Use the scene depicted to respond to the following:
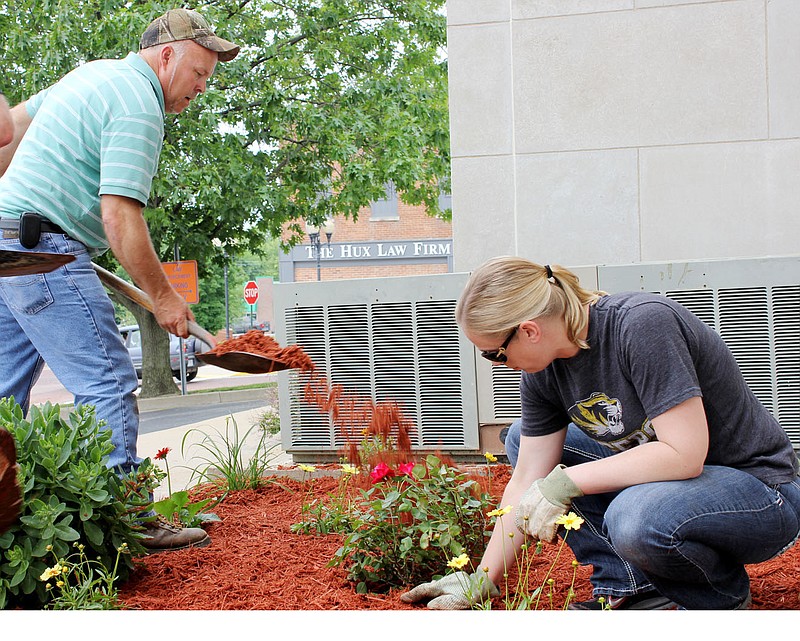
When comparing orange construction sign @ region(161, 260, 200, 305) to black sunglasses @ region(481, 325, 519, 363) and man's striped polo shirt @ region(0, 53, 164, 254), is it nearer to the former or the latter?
man's striped polo shirt @ region(0, 53, 164, 254)

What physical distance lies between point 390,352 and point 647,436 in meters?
2.47

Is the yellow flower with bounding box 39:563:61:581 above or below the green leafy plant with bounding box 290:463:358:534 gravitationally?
above

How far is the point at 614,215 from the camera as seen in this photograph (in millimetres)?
4875

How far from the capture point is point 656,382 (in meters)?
2.18

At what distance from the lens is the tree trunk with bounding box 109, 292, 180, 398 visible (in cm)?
1817

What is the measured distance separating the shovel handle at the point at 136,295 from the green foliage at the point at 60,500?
1.94 ft

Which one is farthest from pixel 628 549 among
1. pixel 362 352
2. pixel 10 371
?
pixel 362 352

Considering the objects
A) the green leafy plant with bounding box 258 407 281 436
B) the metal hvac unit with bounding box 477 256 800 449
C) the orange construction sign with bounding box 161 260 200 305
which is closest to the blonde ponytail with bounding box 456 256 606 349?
the metal hvac unit with bounding box 477 256 800 449

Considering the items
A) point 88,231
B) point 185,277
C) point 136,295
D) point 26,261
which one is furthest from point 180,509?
point 185,277

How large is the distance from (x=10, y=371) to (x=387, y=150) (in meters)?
13.3

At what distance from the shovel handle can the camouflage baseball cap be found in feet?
2.98

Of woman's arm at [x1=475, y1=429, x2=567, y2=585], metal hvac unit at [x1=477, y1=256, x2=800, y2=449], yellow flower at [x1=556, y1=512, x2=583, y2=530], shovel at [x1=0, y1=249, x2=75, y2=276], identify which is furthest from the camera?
metal hvac unit at [x1=477, y1=256, x2=800, y2=449]
